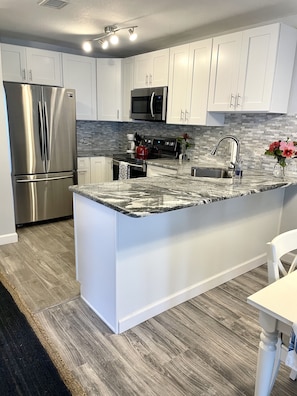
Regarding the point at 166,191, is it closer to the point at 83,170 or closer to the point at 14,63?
the point at 83,170

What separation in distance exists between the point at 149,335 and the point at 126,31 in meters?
3.20

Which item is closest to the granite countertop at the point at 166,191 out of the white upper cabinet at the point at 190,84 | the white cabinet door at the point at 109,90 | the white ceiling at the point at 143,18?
the white upper cabinet at the point at 190,84

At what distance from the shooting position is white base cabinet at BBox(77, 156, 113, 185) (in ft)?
14.2

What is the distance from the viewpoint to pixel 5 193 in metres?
3.19

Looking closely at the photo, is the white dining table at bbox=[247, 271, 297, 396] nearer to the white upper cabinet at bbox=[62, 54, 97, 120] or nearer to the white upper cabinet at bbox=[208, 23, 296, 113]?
the white upper cabinet at bbox=[208, 23, 296, 113]

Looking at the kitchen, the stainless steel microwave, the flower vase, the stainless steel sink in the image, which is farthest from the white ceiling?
the stainless steel sink

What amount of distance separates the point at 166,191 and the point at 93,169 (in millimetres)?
2603

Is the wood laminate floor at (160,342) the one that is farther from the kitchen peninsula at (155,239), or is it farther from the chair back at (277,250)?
the chair back at (277,250)

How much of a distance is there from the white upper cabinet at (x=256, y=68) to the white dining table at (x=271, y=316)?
6.78ft

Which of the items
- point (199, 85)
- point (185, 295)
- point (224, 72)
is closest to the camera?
point (185, 295)

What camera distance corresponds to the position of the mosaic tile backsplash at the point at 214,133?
3016 mm

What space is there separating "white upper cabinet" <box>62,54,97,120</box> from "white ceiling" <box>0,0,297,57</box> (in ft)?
0.99

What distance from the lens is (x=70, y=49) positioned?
4.34 metres

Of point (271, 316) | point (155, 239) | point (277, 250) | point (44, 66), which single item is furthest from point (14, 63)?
point (271, 316)
